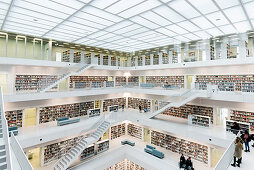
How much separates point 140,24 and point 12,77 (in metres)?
10.0

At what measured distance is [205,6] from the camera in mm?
6668

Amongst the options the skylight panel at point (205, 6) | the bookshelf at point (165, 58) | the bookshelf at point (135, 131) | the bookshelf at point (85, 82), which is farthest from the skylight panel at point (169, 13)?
the bookshelf at point (135, 131)

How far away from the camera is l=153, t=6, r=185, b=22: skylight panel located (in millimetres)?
7035

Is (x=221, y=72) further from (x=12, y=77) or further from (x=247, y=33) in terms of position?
(x=12, y=77)

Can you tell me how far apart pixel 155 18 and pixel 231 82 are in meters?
7.05

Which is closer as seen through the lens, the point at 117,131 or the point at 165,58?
the point at 117,131

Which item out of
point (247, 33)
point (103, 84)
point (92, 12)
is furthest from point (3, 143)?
point (247, 33)

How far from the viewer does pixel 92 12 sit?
7.44 meters

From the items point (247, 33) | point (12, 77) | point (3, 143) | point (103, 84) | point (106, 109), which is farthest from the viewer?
point (106, 109)

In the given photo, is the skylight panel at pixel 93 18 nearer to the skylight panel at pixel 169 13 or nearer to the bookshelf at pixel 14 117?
the skylight panel at pixel 169 13

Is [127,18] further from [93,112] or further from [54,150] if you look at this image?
[54,150]

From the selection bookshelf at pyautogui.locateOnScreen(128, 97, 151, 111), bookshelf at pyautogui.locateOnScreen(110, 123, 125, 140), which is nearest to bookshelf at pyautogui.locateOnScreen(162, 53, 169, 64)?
bookshelf at pyautogui.locateOnScreen(128, 97, 151, 111)

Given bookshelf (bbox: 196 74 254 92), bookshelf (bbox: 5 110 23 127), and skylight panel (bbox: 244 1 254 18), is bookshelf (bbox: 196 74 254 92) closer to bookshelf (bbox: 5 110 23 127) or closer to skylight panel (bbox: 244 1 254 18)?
skylight panel (bbox: 244 1 254 18)

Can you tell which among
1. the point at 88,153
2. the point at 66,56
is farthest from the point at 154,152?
the point at 66,56
